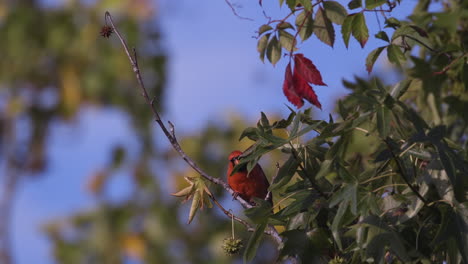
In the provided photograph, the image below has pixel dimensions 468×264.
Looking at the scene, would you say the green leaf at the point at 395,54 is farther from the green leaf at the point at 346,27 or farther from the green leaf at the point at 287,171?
the green leaf at the point at 287,171

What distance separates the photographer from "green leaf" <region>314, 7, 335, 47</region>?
2.51 meters

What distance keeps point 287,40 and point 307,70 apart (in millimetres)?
242

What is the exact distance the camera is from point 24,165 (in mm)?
13438

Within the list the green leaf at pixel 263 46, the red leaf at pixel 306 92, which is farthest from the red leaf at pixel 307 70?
the green leaf at pixel 263 46

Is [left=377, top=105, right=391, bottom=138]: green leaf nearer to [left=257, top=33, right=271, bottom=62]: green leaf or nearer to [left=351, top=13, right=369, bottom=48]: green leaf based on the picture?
[left=351, top=13, right=369, bottom=48]: green leaf

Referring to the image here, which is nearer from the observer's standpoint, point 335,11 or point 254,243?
point 254,243

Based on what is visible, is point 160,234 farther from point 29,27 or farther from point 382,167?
point 382,167

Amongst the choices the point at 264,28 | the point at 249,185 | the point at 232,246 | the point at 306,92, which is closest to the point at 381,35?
the point at 306,92

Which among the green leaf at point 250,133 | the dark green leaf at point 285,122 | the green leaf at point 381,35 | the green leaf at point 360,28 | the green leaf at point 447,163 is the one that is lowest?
the green leaf at point 447,163

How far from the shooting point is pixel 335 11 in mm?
2484

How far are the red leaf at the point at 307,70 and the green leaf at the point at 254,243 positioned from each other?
0.57 m

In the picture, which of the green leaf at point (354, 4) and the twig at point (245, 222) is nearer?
the twig at point (245, 222)

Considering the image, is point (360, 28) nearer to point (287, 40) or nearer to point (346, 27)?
point (346, 27)

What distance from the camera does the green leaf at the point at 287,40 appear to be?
2.53 meters
